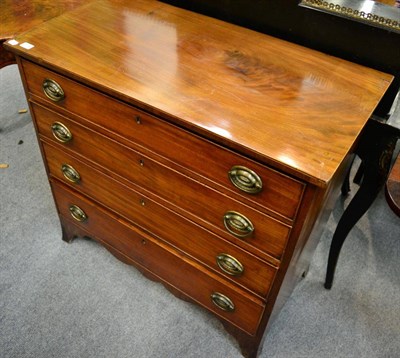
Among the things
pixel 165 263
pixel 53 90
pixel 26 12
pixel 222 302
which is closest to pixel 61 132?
pixel 53 90

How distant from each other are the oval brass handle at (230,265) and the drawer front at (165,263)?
0.07 m

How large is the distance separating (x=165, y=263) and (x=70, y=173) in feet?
1.35

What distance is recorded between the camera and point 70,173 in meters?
1.20

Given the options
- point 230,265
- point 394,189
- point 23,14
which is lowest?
point 230,265

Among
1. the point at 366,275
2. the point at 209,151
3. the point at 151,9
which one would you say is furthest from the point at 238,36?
the point at 366,275

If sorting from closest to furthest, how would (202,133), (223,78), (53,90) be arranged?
(202,133), (223,78), (53,90)

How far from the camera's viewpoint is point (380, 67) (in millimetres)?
935

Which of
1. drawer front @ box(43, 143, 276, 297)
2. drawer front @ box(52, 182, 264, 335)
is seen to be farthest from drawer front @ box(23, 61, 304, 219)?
drawer front @ box(52, 182, 264, 335)

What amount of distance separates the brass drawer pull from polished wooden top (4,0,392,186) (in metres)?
0.55

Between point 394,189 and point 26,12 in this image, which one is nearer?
point 394,189

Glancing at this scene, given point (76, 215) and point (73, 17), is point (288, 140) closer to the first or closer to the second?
point (73, 17)

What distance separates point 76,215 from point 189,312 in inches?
20.9

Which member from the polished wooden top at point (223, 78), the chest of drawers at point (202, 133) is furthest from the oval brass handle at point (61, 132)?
the polished wooden top at point (223, 78)

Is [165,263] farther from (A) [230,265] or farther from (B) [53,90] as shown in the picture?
(B) [53,90]
